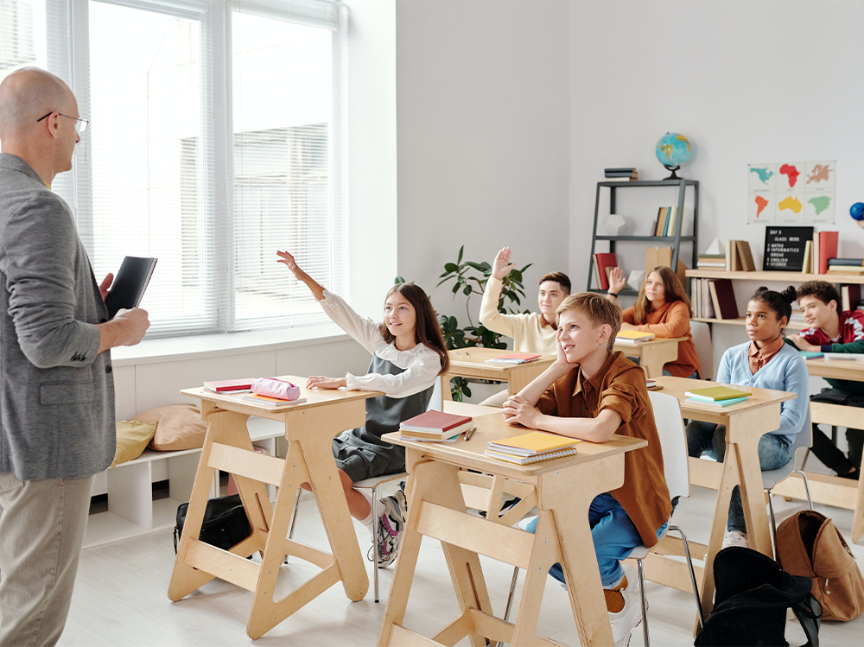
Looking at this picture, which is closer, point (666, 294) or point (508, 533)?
point (508, 533)

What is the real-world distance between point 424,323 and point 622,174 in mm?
2987

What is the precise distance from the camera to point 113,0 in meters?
4.21

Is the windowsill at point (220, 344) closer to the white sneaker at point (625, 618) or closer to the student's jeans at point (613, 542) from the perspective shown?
the student's jeans at point (613, 542)

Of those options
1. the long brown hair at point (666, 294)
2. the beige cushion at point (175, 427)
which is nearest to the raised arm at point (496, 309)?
the long brown hair at point (666, 294)

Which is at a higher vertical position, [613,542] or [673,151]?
[673,151]

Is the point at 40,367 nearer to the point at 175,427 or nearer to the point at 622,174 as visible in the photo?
the point at 175,427

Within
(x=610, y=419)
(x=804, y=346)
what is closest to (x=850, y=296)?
(x=804, y=346)

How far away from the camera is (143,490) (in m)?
3.52

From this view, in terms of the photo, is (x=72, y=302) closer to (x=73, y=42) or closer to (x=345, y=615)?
(x=345, y=615)

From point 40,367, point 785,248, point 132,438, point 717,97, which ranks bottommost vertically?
point 132,438

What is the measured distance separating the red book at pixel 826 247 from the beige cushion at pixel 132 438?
3820mm

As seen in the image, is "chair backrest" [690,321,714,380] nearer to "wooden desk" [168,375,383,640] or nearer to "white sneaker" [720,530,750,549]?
"white sneaker" [720,530,750,549]

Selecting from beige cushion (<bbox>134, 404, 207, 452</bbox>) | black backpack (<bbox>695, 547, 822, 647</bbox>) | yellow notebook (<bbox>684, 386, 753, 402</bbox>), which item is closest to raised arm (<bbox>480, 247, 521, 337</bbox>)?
yellow notebook (<bbox>684, 386, 753, 402</bbox>)

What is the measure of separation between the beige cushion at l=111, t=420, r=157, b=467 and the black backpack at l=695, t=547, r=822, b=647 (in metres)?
2.35
